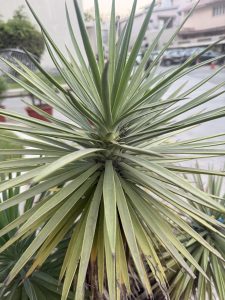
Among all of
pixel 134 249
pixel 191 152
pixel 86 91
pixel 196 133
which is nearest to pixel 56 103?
pixel 86 91

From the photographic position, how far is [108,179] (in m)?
1.31

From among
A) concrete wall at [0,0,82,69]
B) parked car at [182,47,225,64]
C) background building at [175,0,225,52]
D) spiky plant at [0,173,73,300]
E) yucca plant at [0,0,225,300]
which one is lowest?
spiky plant at [0,173,73,300]

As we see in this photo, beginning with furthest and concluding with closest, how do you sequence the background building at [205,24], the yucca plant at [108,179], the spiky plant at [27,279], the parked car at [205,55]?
the background building at [205,24] → the parked car at [205,55] → the spiky plant at [27,279] → the yucca plant at [108,179]

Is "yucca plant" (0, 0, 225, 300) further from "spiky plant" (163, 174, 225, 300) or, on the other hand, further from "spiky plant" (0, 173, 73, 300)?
"spiky plant" (163, 174, 225, 300)

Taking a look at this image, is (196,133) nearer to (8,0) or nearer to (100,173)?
(100,173)

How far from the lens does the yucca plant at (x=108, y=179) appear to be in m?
1.21

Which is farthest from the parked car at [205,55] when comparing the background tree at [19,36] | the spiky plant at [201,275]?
the background tree at [19,36]

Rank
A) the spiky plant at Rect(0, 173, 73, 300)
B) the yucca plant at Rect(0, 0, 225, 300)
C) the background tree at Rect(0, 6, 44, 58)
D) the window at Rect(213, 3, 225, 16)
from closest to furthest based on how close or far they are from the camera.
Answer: the yucca plant at Rect(0, 0, 225, 300), the spiky plant at Rect(0, 173, 73, 300), the background tree at Rect(0, 6, 44, 58), the window at Rect(213, 3, 225, 16)

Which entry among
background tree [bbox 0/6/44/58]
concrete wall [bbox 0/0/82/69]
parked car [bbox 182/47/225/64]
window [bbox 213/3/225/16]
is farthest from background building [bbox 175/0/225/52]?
background tree [bbox 0/6/44/58]

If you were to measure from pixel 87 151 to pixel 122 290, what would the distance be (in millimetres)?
593

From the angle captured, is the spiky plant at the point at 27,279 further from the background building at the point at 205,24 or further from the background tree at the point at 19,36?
the background building at the point at 205,24

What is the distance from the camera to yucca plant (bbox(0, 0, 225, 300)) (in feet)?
3.99

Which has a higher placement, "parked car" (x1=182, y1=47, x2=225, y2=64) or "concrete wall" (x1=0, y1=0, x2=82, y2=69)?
"concrete wall" (x1=0, y1=0, x2=82, y2=69)

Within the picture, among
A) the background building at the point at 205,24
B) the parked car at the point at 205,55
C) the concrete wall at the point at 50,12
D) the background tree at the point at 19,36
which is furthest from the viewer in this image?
the background building at the point at 205,24
